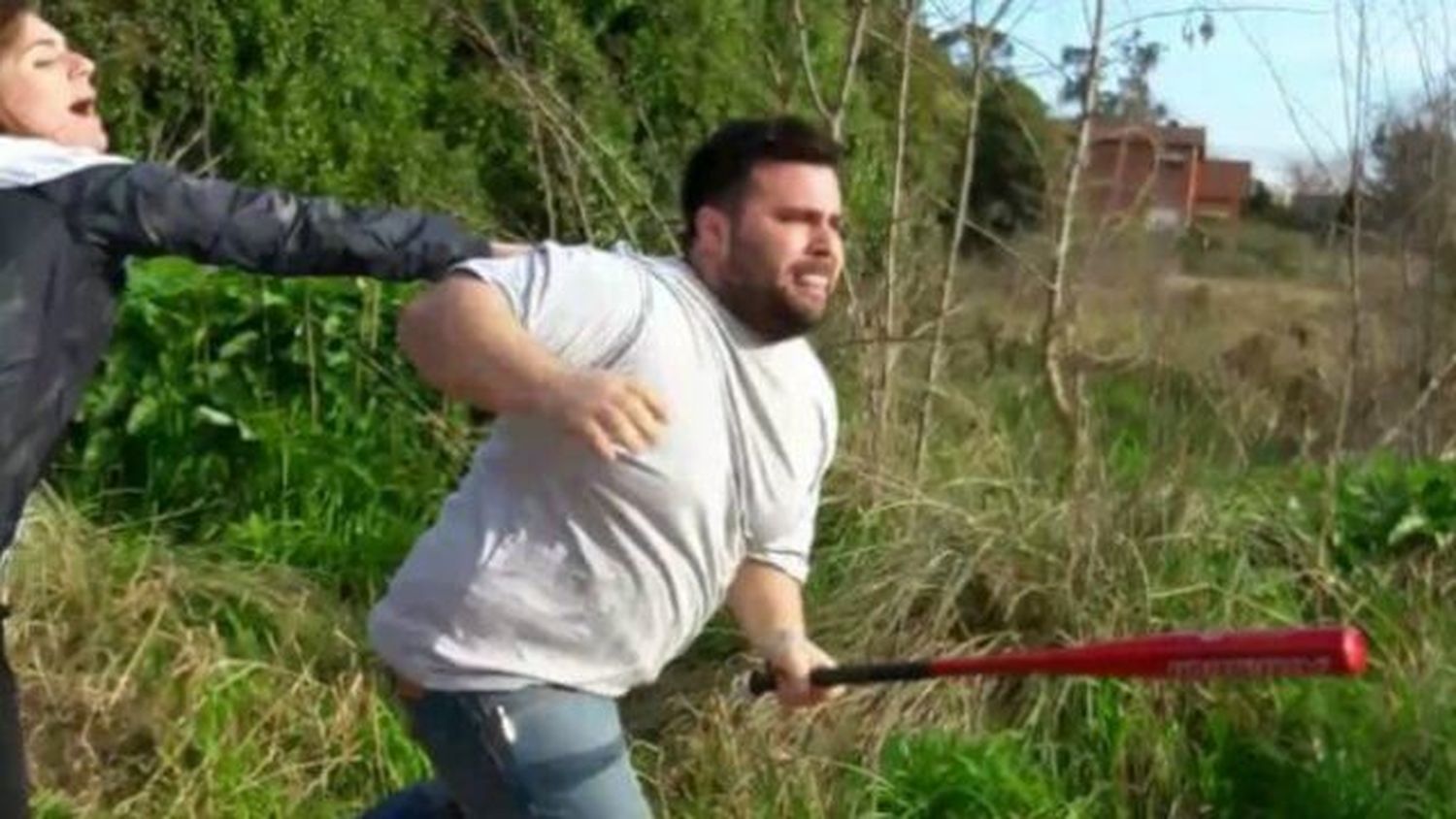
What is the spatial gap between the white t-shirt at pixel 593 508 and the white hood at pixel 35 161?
58 centimetres

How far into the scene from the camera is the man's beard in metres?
4.29

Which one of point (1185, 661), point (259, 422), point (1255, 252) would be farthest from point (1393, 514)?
point (1255, 252)

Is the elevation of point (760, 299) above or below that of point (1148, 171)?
above

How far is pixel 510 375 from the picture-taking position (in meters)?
3.95

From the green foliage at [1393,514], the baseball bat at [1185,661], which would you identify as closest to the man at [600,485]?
the baseball bat at [1185,661]

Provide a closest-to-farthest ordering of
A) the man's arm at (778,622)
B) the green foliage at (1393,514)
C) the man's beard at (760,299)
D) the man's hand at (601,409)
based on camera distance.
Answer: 1. the man's hand at (601,409)
2. the man's beard at (760,299)
3. the man's arm at (778,622)
4. the green foliage at (1393,514)

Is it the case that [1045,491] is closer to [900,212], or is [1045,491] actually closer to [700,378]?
[900,212]

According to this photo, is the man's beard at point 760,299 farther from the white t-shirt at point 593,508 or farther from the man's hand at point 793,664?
the man's hand at point 793,664

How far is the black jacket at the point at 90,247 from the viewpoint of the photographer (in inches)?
164

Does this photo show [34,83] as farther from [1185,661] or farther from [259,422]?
[259,422]

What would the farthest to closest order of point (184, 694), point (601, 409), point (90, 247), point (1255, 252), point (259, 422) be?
point (1255, 252) < point (259, 422) < point (184, 694) < point (90, 247) < point (601, 409)

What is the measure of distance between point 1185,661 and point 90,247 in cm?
161

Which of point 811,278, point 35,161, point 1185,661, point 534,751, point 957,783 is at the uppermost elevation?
point 35,161

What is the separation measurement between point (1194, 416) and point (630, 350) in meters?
3.83
